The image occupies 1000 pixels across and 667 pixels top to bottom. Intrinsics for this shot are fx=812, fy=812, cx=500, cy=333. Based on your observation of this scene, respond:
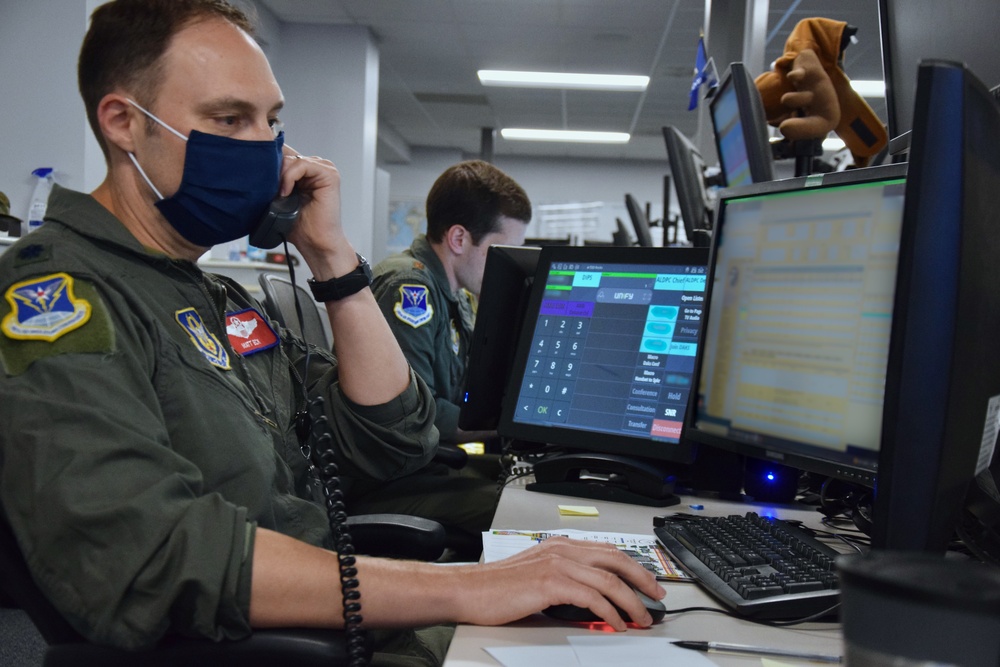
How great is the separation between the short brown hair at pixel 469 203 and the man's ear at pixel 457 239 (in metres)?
0.01

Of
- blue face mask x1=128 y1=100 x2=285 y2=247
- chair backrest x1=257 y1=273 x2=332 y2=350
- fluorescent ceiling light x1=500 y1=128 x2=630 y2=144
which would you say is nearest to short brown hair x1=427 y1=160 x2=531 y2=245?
chair backrest x1=257 y1=273 x2=332 y2=350

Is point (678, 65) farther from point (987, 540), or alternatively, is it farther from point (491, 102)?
point (987, 540)

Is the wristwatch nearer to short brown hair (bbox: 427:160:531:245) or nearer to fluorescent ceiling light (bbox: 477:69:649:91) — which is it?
short brown hair (bbox: 427:160:531:245)

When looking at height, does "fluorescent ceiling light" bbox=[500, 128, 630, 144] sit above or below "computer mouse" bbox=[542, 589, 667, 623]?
above

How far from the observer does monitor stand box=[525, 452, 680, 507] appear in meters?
1.35

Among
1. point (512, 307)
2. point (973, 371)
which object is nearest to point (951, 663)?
point (973, 371)

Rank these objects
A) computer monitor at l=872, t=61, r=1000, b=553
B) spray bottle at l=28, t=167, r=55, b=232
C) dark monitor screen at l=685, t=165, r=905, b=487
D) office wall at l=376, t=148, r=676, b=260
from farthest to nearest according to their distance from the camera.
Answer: office wall at l=376, t=148, r=676, b=260 → spray bottle at l=28, t=167, r=55, b=232 → dark monitor screen at l=685, t=165, r=905, b=487 → computer monitor at l=872, t=61, r=1000, b=553

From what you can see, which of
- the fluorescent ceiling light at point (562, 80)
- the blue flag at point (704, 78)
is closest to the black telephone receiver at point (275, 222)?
the blue flag at point (704, 78)

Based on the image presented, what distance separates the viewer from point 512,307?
1.70 meters

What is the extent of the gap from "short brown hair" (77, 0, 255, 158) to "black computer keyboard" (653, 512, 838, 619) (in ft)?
3.02

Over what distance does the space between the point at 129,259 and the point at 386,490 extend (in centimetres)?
103

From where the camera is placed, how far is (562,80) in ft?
25.3

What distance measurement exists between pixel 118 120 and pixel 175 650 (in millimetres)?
711

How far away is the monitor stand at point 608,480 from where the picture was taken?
1349mm
